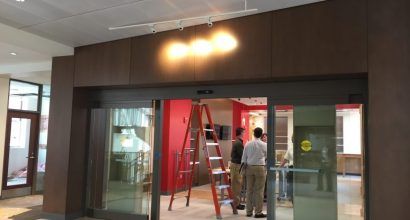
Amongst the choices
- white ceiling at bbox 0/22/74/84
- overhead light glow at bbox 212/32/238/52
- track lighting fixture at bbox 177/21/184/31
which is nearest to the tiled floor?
overhead light glow at bbox 212/32/238/52

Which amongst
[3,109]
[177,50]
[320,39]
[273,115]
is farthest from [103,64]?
[3,109]

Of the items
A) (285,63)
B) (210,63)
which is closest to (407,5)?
(285,63)

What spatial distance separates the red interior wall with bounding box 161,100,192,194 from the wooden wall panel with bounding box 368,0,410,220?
17.7 feet

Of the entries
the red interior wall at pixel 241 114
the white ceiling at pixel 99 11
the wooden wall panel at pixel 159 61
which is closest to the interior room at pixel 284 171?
the wooden wall panel at pixel 159 61

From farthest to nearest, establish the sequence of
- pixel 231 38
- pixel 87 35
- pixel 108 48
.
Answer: pixel 108 48 → pixel 87 35 → pixel 231 38

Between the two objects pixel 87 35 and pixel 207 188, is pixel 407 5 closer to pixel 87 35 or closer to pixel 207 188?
pixel 87 35

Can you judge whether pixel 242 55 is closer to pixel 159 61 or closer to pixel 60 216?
pixel 159 61

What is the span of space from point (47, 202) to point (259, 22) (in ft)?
14.9

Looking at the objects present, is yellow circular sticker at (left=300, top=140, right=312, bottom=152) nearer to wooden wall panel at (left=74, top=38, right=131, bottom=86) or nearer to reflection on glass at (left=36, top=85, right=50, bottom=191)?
wooden wall panel at (left=74, top=38, right=131, bottom=86)

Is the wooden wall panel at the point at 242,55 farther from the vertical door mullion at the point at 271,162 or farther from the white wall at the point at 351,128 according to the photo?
the white wall at the point at 351,128

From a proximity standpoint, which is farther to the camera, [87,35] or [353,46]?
[87,35]

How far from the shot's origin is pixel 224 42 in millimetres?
4961

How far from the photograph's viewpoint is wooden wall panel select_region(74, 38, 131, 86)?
5727 millimetres

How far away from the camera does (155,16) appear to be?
473 cm
